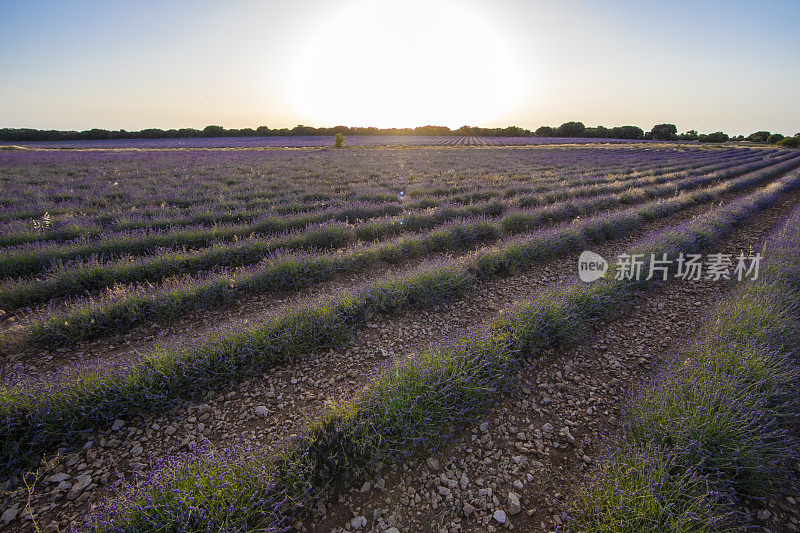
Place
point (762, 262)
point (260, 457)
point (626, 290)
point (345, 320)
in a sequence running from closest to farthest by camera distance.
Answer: point (260, 457), point (345, 320), point (626, 290), point (762, 262)

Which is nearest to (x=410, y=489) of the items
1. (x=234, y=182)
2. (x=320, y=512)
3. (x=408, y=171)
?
(x=320, y=512)

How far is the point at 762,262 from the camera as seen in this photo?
711 centimetres

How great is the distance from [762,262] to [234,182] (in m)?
18.8

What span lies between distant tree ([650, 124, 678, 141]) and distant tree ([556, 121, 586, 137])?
1771cm

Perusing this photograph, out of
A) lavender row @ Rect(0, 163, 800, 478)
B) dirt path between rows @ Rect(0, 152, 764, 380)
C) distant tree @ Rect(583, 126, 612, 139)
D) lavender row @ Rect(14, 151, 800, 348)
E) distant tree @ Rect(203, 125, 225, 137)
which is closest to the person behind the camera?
lavender row @ Rect(0, 163, 800, 478)

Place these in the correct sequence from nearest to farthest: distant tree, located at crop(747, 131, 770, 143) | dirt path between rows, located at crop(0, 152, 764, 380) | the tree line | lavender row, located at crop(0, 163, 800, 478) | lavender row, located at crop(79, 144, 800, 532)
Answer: lavender row, located at crop(79, 144, 800, 532) → lavender row, located at crop(0, 163, 800, 478) → dirt path between rows, located at crop(0, 152, 764, 380) → the tree line → distant tree, located at crop(747, 131, 770, 143)

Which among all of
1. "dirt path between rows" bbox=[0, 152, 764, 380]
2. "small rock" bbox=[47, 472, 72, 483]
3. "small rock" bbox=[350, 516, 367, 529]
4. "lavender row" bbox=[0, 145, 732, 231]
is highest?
"lavender row" bbox=[0, 145, 732, 231]

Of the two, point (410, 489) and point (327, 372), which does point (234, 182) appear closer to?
point (327, 372)
